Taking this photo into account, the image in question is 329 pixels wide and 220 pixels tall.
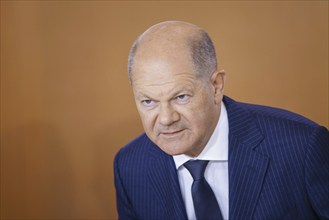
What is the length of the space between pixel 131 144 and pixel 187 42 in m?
0.56

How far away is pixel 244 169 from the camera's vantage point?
4.84ft

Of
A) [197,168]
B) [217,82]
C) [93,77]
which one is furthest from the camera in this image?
[93,77]

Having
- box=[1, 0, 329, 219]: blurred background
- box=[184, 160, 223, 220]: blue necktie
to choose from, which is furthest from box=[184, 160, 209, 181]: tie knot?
box=[1, 0, 329, 219]: blurred background

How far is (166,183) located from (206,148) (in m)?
0.19

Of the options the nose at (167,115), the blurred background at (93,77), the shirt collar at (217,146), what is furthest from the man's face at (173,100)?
the blurred background at (93,77)

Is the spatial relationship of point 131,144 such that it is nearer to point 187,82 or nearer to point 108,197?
point 187,82

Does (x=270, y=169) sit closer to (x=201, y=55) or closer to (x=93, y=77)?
(x=201, y=55)

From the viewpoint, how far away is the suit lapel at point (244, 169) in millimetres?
1460

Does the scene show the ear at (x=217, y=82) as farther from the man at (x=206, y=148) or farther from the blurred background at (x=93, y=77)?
the blurred background at (x=93, y=77)

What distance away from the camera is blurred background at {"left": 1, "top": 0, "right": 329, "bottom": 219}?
8.28 ft

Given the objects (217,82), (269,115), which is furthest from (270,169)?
(217,82)

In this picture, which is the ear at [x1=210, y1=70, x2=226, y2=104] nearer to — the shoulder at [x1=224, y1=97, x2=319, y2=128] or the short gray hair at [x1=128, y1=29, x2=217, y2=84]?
the short gray hair at [x1=128, y1=29, x2=217, y2=84]

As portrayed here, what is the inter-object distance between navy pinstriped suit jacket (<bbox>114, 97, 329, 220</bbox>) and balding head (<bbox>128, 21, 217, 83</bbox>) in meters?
0.27

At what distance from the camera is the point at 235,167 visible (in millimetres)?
1481
